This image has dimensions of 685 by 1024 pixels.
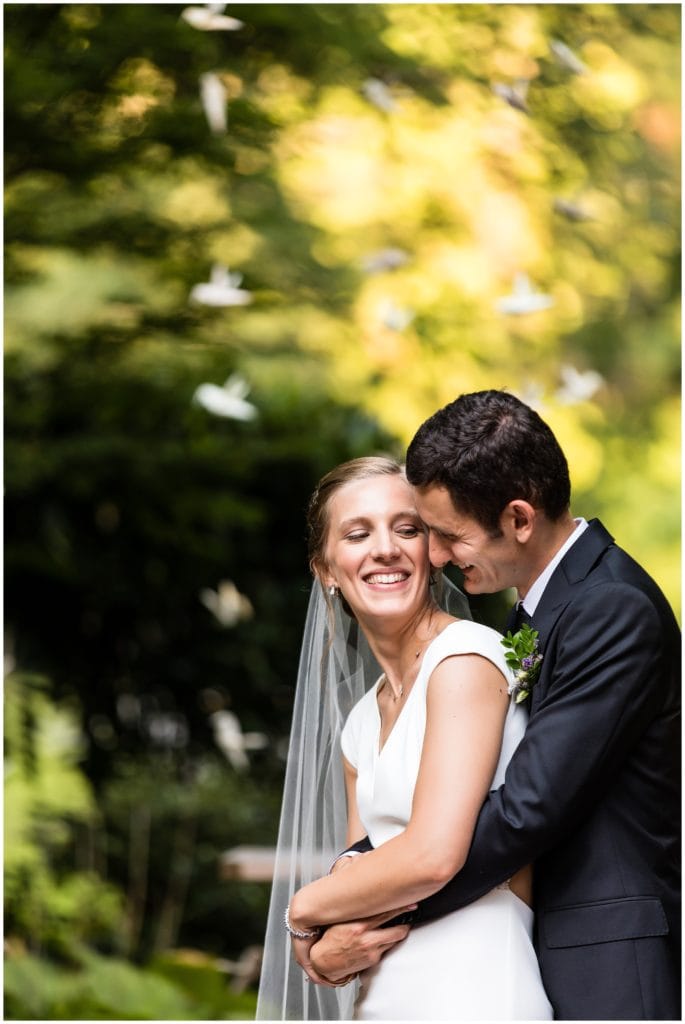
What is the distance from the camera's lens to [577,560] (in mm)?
2547

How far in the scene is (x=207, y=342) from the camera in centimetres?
686

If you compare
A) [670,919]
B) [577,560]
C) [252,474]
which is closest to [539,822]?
[670,919]

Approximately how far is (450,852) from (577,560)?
2.07 feet

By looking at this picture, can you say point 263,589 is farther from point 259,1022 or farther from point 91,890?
point 259,1022

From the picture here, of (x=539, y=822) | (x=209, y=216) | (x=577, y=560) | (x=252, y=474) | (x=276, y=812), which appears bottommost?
(x=276, y=812)

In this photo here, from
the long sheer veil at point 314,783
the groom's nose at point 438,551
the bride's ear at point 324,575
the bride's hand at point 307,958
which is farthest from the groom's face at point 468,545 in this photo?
the bride's hand at point 307,958

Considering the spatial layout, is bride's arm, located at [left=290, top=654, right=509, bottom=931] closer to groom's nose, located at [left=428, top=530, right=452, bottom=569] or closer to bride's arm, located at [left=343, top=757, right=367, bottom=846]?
groom's nose, located at [left=428, top=530, right=452, bottom=569]

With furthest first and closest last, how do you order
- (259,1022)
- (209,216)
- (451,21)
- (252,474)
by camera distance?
(209,216), (252,474), (451,21), (259,1022)

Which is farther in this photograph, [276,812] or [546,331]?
[546,331]

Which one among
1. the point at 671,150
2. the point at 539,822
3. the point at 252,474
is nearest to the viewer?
the point at 539,822

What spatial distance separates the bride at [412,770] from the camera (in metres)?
2.43

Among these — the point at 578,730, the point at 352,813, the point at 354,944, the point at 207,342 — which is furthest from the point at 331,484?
the point at 207,342

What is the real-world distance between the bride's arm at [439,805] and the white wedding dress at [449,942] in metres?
0.08

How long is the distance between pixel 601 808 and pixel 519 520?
1.92ft
